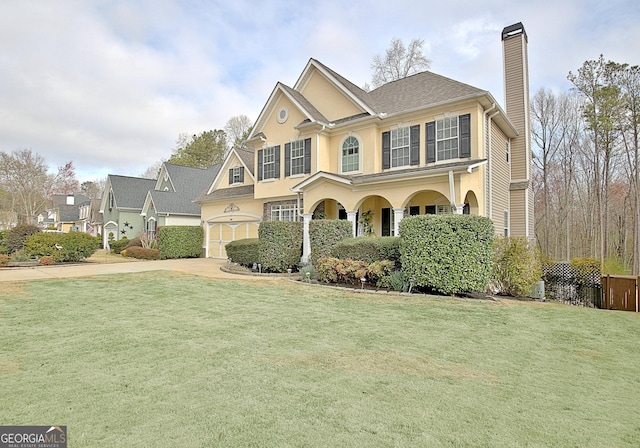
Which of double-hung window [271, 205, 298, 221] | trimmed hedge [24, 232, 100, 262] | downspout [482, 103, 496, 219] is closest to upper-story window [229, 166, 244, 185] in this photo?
double-hung window [271, 205, 298, 221]

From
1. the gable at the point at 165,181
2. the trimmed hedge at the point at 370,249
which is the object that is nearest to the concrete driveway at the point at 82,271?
the trimmed hedge at the point at 370,249

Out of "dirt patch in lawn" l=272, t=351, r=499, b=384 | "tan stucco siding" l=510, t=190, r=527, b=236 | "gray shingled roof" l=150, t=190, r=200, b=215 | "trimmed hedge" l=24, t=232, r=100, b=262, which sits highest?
"gray shingled roof" l=150, t=190, r=200, b=215

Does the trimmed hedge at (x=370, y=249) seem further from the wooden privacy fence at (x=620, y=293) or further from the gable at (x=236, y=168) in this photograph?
the gable at (x=236, y=168)

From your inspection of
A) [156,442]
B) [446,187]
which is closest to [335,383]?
[156,442]

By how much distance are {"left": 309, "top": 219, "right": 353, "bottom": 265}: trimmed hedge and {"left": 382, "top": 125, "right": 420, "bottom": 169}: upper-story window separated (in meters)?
4.34

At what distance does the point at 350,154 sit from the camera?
53.5ft

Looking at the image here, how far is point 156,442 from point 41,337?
3.92 meters

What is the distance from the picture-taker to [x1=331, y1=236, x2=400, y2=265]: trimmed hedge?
10.4 meters

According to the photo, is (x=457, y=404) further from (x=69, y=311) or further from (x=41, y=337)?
(x=69, y=311)

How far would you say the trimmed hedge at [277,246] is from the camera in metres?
13.9

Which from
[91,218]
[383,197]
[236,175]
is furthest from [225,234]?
[91,218]

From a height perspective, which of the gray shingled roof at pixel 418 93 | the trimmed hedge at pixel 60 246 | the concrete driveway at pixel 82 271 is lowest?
the concrete driveway at pixel 82 271

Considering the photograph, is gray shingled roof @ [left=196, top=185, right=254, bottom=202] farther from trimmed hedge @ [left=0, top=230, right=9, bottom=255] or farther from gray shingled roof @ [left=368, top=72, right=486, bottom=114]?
trimmed hedge @ [left=0, top=230, right=9, bottom=255]

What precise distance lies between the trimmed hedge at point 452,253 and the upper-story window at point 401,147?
5.97 metres
